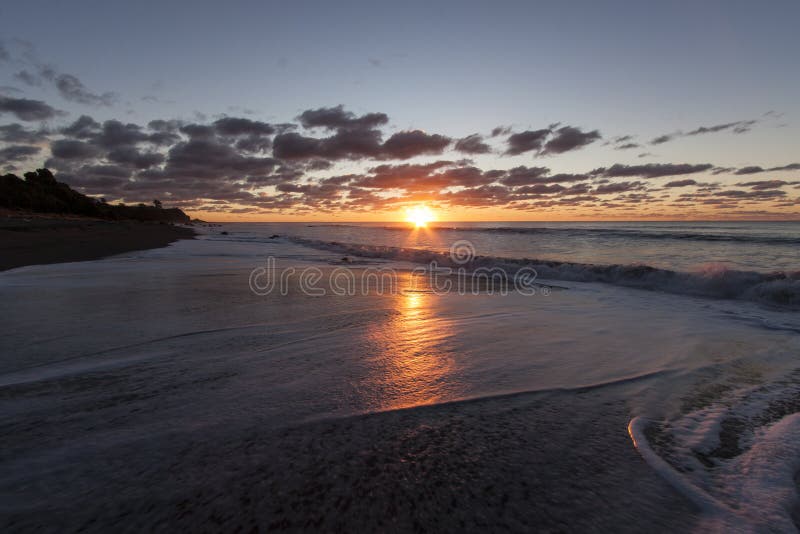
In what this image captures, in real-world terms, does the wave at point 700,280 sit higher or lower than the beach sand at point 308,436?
higher

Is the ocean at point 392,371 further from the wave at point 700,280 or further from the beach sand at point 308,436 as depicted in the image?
the wave at point 700,280

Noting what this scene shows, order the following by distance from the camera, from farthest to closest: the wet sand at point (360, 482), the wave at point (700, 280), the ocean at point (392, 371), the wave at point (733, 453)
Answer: the wave at point (700, 280) < the ocean at point (392, 371) < the wave at point (733, 453) < the wet sand at point (360, 482)

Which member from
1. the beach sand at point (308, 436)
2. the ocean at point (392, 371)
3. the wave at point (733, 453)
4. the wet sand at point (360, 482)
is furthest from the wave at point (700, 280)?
the wet sand at point (360, 482)

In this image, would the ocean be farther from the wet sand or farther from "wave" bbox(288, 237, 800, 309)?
"wave" bbox(288, 237, 800, 309)

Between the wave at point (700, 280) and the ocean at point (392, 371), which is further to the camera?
the wave at point (700, 280)

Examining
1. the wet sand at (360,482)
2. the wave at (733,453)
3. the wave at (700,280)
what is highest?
the wave at (700,280)

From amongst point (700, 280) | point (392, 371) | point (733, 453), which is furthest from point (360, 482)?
point (700, 280)

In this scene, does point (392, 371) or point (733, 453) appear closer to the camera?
point (733, 453)

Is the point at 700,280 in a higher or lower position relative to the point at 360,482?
higher

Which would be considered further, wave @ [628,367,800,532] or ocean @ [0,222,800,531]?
ocean @ [0,222,800,531]

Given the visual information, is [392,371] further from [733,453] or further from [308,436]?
[733,453]

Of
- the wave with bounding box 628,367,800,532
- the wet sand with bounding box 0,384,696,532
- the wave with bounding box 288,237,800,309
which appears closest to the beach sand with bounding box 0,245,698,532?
the wet sand with bounding box 0,384,696,532

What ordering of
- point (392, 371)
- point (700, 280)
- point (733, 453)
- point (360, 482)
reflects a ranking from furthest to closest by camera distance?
1. point (700, 280)
2. point (392, 371)
3. point (733, 453)
4. point (360, 482)

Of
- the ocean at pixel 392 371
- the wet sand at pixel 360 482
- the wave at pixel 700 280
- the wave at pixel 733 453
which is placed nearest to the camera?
the wet sand at pixel 360 482
